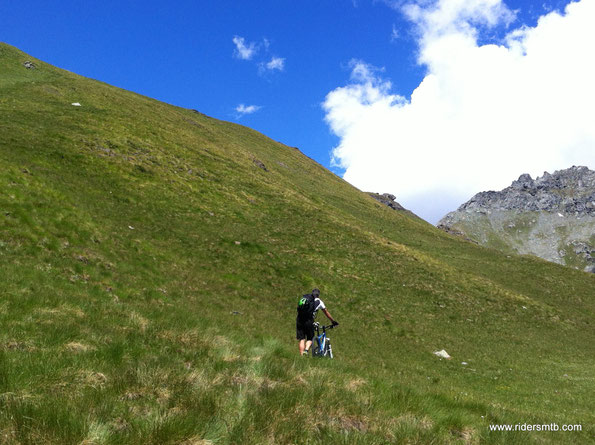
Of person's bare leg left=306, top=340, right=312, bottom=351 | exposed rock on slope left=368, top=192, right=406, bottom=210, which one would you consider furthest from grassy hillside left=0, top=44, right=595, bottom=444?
exposed rock on slope left=368, top=192, right=406, bottom=210

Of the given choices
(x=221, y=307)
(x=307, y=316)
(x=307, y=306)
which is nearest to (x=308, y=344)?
(x=307, y=316)

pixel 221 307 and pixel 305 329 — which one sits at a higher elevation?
pixel 305 329

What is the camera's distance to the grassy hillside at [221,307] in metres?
5.57

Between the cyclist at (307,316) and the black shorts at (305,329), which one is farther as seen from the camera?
the black shorts at (305,329)

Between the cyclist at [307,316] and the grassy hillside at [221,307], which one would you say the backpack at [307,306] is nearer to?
the cyclist at [307,316]

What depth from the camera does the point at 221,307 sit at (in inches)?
822

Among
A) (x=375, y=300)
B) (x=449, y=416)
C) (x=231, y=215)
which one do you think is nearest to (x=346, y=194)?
(x=231, y=215)

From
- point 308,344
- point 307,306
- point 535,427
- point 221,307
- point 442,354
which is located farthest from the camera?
point 442,354

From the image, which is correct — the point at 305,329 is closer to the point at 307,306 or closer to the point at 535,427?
the point at 307,306

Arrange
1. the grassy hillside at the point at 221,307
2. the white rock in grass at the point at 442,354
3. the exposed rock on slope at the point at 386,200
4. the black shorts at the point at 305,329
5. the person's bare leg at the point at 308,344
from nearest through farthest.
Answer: the grassy hillside at the point at 221,307 → the person's bare leg at the point at 308,344 → the black shorts at the point at 305,329 → the white rock in grass at the point at 442,354 → the exposed rock on slope at the point at 386,200

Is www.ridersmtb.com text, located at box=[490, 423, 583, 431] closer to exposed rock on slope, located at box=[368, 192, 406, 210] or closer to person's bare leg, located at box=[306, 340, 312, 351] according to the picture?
person's bare leg, located at box=[306, 340, 312, 351]

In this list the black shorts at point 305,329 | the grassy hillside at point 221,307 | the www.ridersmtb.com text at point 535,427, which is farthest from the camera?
the black shorts at point 305,329

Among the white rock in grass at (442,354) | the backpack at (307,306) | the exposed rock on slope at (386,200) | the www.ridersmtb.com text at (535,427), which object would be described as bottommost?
the white rock in grass at (442,354)

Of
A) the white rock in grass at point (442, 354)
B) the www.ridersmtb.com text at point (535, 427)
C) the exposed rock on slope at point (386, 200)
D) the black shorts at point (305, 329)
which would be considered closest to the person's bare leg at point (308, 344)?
the black shorts at point (305, 329)
